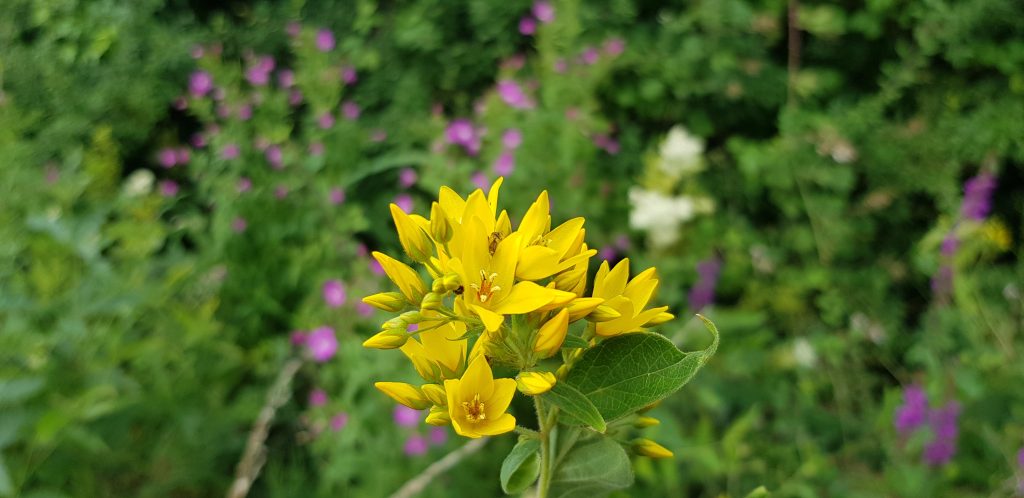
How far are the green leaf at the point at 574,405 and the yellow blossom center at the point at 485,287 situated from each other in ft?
0.19

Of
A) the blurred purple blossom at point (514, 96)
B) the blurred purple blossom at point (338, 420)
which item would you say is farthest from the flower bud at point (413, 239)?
the blurred purple blossom at point (514, 96)

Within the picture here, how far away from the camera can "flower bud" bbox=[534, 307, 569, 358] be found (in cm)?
39

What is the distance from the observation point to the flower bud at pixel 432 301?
1.36 feet

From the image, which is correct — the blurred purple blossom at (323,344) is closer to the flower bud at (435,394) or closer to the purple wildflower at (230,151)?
the purple wildflower at (230,151)

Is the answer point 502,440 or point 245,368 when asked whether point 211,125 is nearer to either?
point 245,368

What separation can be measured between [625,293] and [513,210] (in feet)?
4.35

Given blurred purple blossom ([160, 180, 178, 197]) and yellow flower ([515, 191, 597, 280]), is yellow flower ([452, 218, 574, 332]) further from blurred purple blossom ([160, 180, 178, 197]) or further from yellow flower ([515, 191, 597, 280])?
blurred purple blossom ([160, 180, 178, 197])

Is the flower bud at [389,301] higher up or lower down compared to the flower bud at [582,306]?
lower down

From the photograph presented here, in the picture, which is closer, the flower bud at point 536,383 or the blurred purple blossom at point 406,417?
the flower bud at point 536,383

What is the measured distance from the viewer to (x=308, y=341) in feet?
5.40

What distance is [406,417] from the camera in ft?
4.64

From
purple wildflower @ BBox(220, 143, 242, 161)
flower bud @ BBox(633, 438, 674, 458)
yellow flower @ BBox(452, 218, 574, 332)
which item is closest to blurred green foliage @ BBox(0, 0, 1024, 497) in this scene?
purple wildflower @ BBox(220, 143, 242, 161)

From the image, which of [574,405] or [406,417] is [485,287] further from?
[406,417]

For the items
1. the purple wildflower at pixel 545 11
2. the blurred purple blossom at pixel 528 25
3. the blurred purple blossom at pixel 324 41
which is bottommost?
the blurred purple blossom at pixel 324 41
